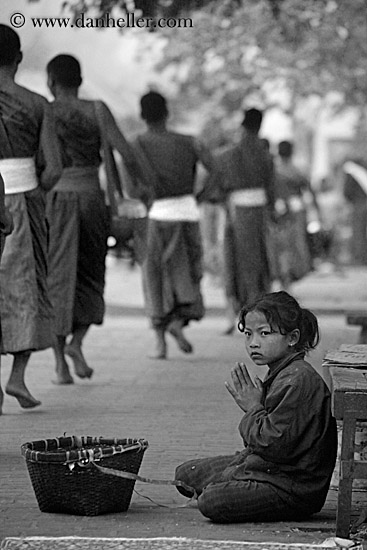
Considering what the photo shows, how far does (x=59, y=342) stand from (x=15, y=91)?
7.30 feet

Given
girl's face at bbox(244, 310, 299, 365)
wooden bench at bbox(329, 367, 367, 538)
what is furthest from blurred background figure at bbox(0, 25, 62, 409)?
wooden bench at bbox(329, 367, 367, 538)

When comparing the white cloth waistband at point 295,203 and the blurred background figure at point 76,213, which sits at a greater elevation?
the blurred background figure at point 76,213

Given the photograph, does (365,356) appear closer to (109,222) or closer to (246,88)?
(109,222)

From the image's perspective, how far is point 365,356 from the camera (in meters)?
6.35

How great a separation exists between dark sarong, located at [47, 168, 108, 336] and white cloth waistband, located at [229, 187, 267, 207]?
3.81 metres

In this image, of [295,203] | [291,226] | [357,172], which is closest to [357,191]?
[357,172]

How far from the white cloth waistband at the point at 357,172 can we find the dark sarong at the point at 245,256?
13.7m

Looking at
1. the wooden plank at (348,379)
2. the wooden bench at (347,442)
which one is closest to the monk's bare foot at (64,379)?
the wooden plank at (348,379)

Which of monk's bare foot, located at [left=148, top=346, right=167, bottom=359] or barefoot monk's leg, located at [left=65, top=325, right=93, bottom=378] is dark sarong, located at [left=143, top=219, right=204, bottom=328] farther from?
barefoot monk's leg, located at [left=65, top=325, right=93, bottom=378]

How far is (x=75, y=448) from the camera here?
635 centimetres

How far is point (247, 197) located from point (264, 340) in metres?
8.48

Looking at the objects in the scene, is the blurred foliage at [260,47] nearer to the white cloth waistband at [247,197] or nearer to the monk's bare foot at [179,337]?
the white cloth waistband at [247,197]

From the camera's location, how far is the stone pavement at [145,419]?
19.0 feet

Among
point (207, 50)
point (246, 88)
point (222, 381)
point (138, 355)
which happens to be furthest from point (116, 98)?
point (222, 381)
